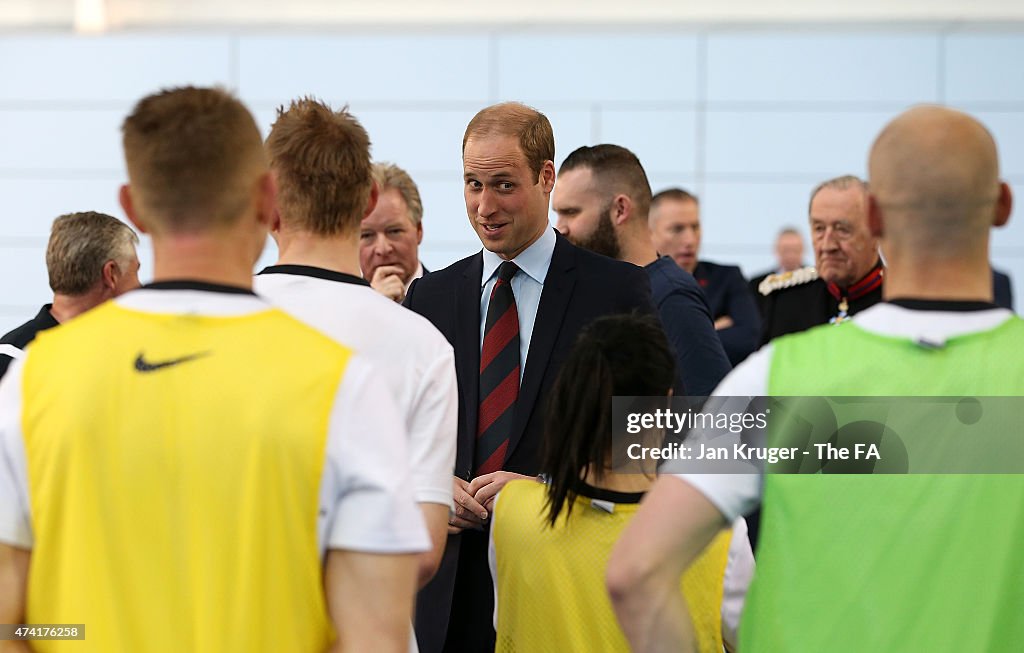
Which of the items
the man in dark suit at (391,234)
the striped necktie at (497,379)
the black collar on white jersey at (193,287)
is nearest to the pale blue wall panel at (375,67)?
the man in dark suit at (391,234)

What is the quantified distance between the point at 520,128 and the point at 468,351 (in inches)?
21.1

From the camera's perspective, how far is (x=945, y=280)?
147 cm

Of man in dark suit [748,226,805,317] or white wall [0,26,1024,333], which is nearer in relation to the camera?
man in dark suit [748,226,805,317]

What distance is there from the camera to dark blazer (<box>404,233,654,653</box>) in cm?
254

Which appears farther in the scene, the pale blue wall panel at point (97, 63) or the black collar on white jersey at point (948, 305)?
the pale blue wall panel at point (97, 63)

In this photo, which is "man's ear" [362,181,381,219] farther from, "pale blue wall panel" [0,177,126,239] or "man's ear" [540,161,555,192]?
"pale blue wall panel" [0,177,126,239]

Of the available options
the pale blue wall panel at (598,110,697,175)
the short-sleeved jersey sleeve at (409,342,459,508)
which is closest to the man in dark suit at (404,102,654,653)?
the short-sleeved jersey sleeve at (409,342,459,508)

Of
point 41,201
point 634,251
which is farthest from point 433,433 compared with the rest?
point 41,201

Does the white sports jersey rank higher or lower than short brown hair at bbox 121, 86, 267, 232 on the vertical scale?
lower

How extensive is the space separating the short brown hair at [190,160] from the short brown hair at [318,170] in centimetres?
40

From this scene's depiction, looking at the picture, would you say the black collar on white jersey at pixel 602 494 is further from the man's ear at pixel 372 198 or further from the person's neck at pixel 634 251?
the person's neck at pixel 634 251

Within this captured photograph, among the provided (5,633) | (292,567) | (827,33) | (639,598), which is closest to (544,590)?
(639,598)

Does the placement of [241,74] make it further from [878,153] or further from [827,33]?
[878,153]

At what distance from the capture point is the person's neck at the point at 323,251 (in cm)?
190
